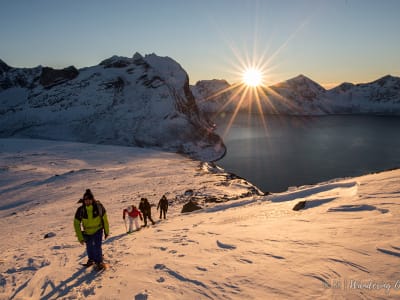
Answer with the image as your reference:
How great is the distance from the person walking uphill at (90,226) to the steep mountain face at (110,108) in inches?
2991

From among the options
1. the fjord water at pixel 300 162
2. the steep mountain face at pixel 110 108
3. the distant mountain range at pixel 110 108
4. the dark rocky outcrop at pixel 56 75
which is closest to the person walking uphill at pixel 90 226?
the fjord water at pixel 300 162

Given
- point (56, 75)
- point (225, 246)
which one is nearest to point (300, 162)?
point (225, 246)

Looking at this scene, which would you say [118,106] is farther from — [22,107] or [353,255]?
[353,255]

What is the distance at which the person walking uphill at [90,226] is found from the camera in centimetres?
680

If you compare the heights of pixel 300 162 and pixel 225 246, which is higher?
pixel 225 246

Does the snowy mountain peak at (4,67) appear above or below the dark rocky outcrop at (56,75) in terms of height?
above

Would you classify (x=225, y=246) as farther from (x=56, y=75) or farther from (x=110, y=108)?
(x=56, y=75)

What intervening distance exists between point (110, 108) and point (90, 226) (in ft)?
331

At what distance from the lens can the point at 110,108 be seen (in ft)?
333

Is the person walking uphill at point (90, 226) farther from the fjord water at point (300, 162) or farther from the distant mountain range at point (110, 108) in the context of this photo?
the distant mountain range at point (110, 108)

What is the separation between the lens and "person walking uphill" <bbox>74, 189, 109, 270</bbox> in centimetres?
680

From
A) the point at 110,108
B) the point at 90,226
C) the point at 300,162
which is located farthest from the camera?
the point at 110,108

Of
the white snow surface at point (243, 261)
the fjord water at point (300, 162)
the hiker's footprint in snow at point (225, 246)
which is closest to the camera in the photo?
the white snow surface at point (243, 261)

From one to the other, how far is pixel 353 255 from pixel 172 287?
3.50m
